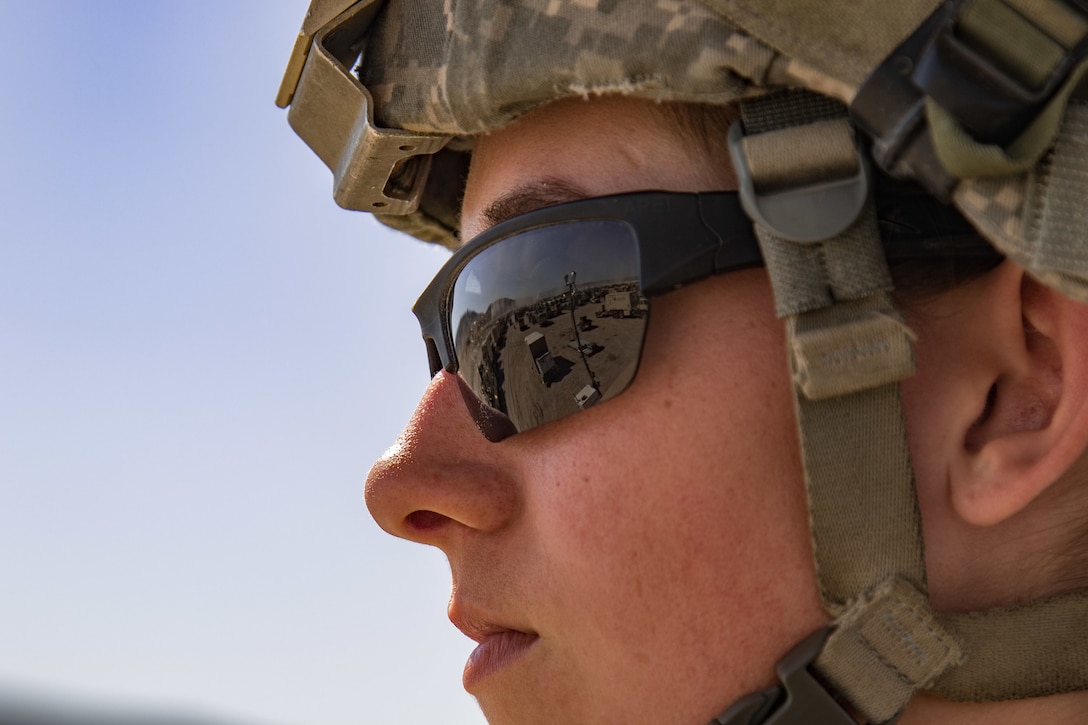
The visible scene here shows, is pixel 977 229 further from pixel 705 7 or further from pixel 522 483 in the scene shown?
pixel 522 483

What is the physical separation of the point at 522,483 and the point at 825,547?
52 cm

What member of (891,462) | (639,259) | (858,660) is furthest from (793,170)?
(858,660)

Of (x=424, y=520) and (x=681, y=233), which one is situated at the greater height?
(x=681, y=233)

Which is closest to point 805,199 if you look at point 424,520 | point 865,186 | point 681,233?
point 865,186

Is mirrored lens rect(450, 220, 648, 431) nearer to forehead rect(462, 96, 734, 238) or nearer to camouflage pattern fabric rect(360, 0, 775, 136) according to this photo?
forehead rect(462, 96, 734, 238)

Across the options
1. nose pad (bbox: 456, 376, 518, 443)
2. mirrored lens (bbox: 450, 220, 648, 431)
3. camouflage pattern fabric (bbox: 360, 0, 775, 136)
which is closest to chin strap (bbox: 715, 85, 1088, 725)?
camouflage pattern fabric (bbox: 360, 0, 775, 136)

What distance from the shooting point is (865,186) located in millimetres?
1720

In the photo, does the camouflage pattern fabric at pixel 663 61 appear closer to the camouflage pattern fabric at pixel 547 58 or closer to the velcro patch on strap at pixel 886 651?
the camouflage pattern fabric at pixel 547 58

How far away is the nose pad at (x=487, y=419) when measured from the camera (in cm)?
200

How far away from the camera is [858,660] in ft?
5.84

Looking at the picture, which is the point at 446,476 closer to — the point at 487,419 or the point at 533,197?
the point at 487,419

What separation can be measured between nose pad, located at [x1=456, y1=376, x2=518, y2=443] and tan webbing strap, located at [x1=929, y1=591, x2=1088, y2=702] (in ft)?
2.53

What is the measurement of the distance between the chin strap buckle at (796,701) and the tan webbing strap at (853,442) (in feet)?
0.08

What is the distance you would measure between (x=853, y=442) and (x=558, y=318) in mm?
512
